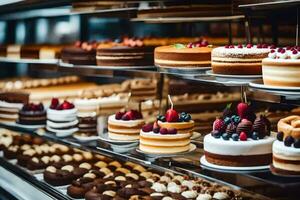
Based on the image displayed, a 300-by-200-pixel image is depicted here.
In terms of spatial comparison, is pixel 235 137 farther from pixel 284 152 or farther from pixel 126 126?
pixel 126 126

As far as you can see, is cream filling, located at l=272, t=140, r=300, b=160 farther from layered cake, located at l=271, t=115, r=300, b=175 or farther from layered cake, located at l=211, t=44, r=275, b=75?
layered cake, located at l=211, t=44, r=275, b=75

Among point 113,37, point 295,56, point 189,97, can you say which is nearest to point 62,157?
point 189,97

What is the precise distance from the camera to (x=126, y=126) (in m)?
3.45

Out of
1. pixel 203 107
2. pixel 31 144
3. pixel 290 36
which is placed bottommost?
pixel 31 144

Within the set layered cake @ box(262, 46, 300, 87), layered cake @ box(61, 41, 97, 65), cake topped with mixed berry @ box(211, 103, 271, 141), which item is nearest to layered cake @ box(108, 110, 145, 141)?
layered cake @ box(61, 41, 97, 65)

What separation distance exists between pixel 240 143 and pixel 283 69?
35cm

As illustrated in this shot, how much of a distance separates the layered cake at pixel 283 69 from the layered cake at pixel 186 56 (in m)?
0.59

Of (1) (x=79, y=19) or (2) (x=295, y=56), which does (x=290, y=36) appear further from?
(2) (x=295, y=56)

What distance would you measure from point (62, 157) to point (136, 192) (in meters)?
1.24

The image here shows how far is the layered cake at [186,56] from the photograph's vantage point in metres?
3.00

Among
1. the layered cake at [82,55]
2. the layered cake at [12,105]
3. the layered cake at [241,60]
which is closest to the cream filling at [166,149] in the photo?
the layered cake at [241,60]

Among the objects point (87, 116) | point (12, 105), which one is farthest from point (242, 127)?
point (12, 105)

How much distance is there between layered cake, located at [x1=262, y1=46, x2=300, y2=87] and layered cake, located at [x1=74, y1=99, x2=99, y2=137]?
74.0 inches

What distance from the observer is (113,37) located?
624cm
